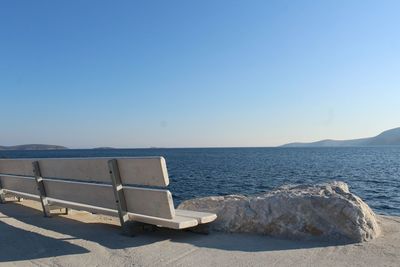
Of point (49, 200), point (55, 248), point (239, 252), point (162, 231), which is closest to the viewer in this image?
point (239, 252)

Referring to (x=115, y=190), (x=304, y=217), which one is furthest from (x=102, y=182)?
(x=304, y=217)

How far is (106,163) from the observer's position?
5039 mm

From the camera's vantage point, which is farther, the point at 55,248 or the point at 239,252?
the point at 55,248

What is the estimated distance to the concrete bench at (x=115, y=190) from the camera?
446 cm

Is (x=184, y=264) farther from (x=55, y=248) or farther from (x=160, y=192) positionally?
(x=55, y=248)

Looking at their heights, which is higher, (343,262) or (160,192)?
(160,192)

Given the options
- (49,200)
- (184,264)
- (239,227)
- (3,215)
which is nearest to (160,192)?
(184,264)

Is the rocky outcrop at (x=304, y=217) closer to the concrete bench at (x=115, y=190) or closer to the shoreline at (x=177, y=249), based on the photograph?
the shoreline at (x=177, y=249)

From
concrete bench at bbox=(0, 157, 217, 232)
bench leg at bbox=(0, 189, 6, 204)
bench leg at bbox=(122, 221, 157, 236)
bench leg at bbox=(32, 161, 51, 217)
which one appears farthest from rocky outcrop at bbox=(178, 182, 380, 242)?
bench leg at bbox=(0, 189, 6, 204)

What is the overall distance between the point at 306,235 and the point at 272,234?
16.8 inches

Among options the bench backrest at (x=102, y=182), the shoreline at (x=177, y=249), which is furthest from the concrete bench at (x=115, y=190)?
the shoreline at (x=177, y=249)

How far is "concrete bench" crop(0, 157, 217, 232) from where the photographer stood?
446 cm

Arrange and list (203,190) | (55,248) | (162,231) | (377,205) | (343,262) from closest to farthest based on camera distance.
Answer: (343,262), (55,248), (162,231), (377,205), (203,190)

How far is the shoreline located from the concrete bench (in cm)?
29
